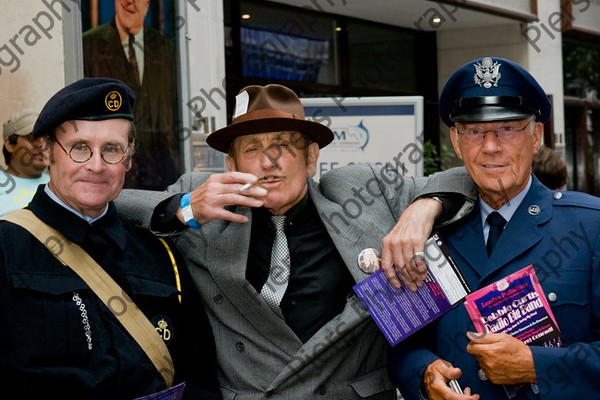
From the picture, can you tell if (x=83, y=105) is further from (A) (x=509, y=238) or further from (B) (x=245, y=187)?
(A) (x=509, y=238)

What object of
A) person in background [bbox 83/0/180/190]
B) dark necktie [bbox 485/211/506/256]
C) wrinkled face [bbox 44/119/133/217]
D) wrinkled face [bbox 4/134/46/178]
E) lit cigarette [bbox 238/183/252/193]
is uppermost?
person in background [bbox 83/0/180/190]

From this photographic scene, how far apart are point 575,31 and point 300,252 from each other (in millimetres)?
12034

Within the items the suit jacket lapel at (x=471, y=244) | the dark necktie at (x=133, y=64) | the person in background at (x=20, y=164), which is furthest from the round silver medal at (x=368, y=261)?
A: the dark necktie at (x=133, y=64)

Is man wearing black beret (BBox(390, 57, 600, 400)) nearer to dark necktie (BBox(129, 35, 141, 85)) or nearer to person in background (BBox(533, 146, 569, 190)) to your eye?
person in background (BBox(533, 146, 569, 190))

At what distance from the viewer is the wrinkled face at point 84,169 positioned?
2391 millimetres

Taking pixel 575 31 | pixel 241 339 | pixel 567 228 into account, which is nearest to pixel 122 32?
pixel 241 339

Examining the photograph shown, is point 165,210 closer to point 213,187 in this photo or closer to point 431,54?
point 213,187

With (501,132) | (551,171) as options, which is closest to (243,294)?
(501,132)

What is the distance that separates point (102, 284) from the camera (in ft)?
7.68

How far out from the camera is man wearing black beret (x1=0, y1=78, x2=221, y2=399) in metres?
2.19

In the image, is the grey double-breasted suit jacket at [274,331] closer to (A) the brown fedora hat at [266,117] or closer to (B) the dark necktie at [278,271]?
(B) the dark necktie at [278,271]

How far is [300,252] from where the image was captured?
9.39ft

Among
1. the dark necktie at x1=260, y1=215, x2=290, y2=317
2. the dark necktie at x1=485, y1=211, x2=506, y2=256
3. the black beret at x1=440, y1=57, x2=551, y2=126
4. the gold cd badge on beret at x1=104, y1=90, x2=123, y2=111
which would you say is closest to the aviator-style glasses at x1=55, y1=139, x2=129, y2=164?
the gold cd badge on beret at x1=104, y1=90, x2=123, y2=111

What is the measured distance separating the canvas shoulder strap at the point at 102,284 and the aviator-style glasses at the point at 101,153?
0.23 meters
